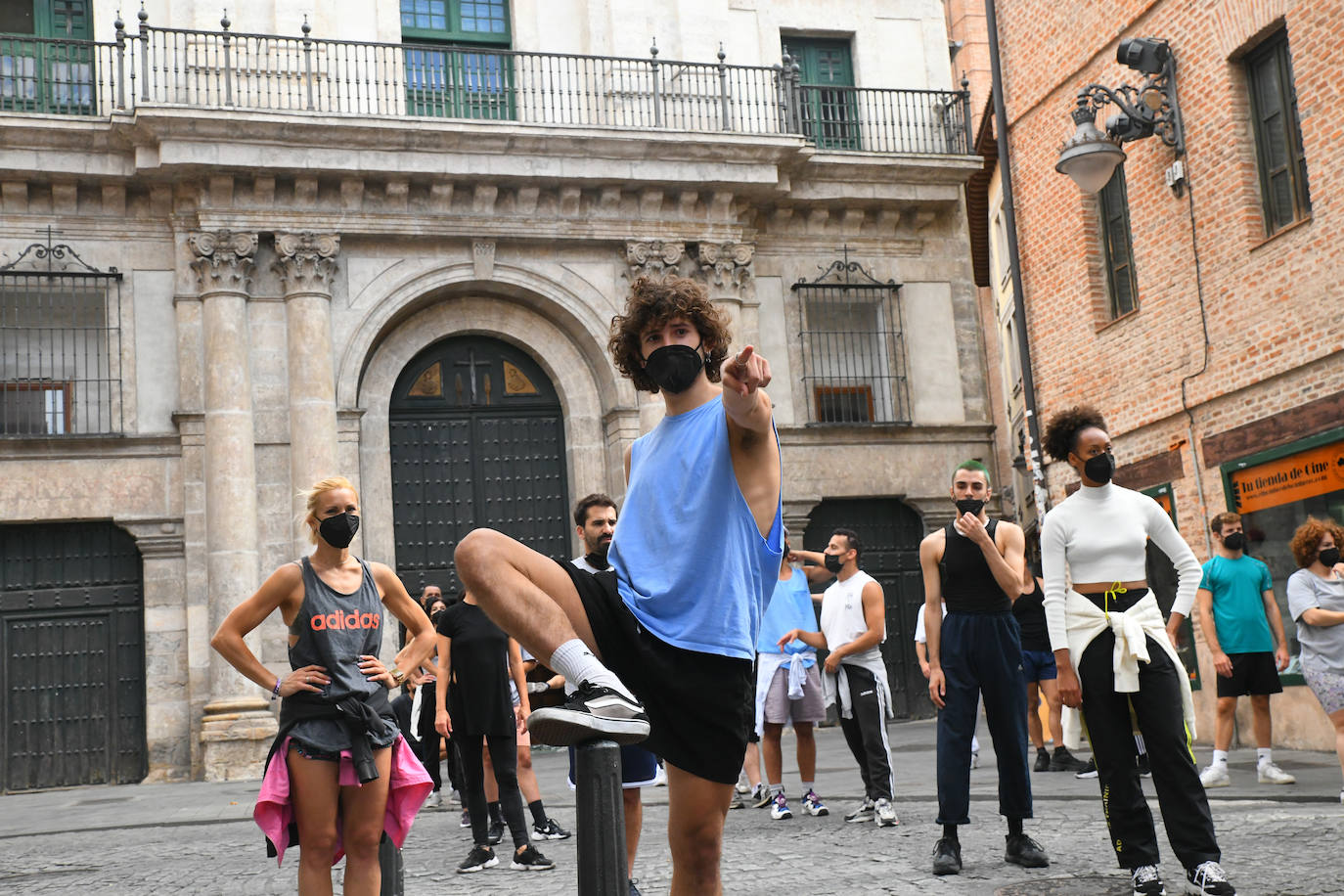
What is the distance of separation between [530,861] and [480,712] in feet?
3.32

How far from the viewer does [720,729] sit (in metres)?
3.76

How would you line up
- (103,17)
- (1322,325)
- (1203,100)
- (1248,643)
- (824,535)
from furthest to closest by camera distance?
(824,535), (103,17), (1203,100), (1322,325), (1248,643)

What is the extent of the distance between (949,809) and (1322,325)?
23.3 ft

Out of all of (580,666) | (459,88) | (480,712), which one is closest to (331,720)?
(580,666)

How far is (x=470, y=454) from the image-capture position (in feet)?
66.8

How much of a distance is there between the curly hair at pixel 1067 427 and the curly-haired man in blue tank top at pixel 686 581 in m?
2.86

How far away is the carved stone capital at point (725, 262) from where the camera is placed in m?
20.7

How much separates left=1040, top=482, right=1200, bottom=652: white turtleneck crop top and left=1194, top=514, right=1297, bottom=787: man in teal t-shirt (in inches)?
154

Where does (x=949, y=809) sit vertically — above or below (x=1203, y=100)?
below

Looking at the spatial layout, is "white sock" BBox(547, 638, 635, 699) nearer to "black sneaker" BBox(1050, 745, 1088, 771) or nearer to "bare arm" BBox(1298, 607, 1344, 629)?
"bare arm" BBox(1298, 607, 1344, 629)

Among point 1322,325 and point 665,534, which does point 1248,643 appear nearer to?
point 1322,325

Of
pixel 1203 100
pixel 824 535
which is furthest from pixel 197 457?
pixel 1203 100

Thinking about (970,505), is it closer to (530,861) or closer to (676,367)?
(530,861)

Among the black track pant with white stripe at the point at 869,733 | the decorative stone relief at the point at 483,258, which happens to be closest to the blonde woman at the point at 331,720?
the black track pant with white stripe at the point at 869,733
